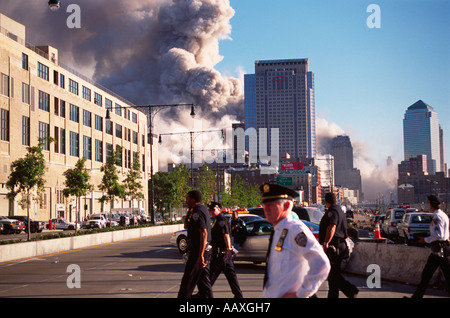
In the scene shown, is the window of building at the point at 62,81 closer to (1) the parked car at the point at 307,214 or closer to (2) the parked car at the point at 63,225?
(2) the parked car at the point at 63,225

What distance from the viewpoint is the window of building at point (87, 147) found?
75.7 metres

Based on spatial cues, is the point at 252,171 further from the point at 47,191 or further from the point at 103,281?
the point at 103,281

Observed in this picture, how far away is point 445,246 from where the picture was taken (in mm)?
9398

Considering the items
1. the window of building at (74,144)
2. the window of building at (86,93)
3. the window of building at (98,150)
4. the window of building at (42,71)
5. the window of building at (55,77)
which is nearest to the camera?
the window of building at (42,71)

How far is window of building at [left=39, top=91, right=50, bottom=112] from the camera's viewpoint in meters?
61.8

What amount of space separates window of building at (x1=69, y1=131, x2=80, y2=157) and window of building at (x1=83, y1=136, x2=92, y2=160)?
95.7 inches

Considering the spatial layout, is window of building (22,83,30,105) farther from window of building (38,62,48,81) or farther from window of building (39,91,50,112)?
window of building (38,62,48,81)

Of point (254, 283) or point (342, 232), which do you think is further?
point (254, 283)

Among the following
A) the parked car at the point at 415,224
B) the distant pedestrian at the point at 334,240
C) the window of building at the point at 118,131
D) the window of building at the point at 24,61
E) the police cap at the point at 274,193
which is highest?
the window of building at the point at 24,61

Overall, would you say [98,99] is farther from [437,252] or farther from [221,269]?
[437,252]

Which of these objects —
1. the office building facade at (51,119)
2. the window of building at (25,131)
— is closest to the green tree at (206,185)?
the office building facade at (51,119)

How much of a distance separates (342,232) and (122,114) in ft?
280

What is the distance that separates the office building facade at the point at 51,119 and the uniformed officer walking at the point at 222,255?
3939 cm
